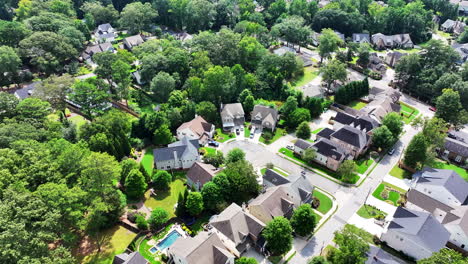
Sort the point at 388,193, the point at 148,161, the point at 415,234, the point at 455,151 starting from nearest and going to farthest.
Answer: the point at 415,234
the point at 388,193
the point at 148,161
the point at 455,151

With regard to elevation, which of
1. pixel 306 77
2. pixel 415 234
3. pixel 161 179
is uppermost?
pixel 415 234

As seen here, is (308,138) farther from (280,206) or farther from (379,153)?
(280,206)

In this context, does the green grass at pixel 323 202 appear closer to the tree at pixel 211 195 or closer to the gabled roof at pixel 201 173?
the tree at pixel 211 195

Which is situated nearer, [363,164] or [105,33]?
[363,164]

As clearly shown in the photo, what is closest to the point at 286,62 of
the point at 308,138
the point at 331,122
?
the point at 331,122

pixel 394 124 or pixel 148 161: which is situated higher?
pixel 394 124

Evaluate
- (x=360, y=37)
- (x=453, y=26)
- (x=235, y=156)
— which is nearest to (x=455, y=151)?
(x=235, y=156)

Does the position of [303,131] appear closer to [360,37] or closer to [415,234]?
[415,234]

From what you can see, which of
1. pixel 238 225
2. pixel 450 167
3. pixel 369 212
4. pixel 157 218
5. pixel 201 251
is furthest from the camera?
pixel 450 167
